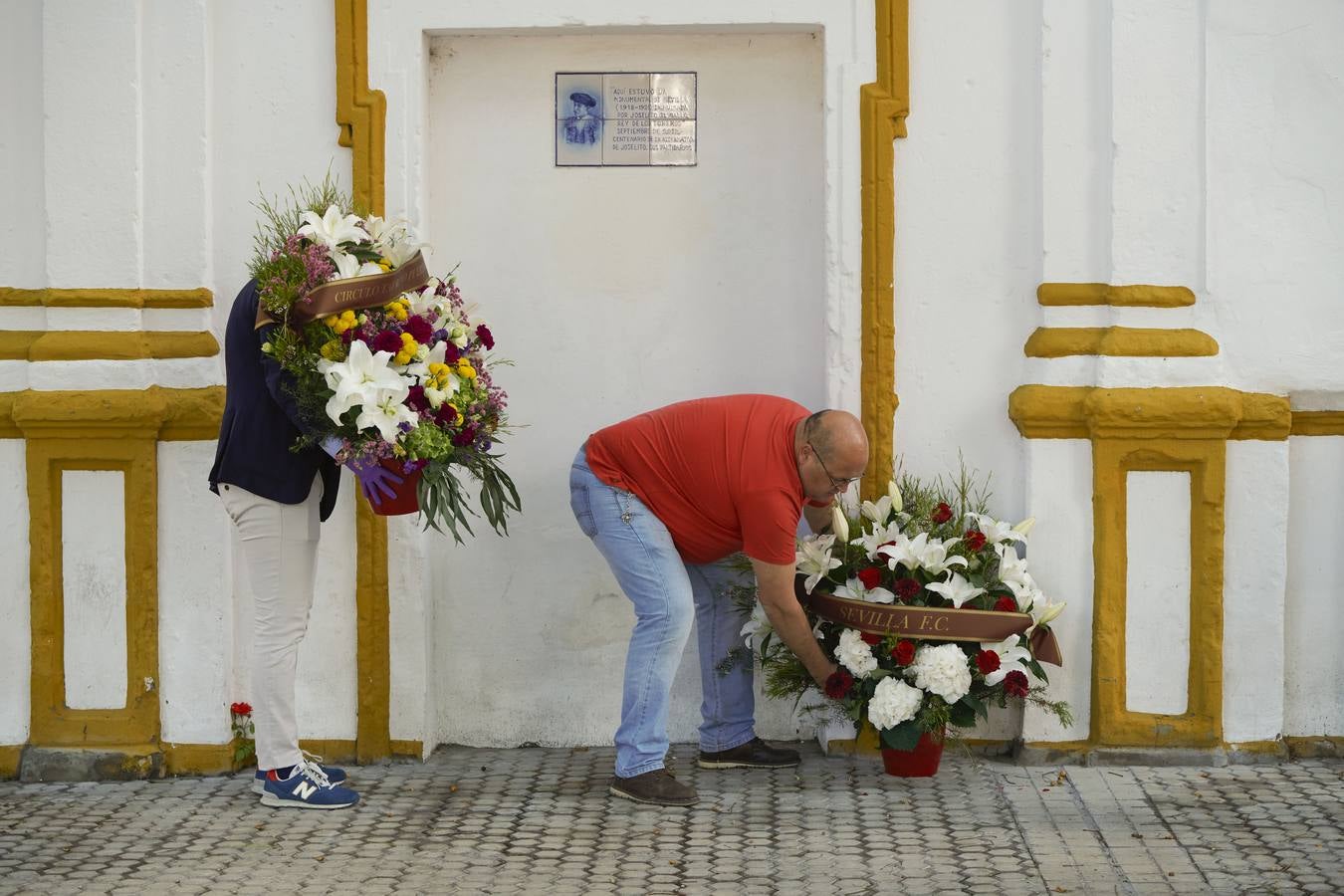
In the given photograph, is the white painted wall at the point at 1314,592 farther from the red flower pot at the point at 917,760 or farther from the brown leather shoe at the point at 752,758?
the brown leather shoe at the point at 752,758

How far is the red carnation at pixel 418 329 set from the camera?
470cm

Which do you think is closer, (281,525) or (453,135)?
(281,525)

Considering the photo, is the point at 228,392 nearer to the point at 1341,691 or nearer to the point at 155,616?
the point at 155,616

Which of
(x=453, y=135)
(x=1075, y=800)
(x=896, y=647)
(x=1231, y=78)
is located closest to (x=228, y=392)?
(x=453, y=135)

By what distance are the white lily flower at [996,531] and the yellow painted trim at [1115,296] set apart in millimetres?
804

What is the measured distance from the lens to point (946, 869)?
4359 mm

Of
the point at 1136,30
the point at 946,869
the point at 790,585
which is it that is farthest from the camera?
the point at 1136,30

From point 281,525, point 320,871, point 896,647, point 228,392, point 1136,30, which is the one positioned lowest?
point 320,871

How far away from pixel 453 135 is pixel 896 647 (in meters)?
2.48

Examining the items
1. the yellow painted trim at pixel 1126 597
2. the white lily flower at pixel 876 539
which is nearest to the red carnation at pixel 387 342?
the white lily flower at pixel 876 539

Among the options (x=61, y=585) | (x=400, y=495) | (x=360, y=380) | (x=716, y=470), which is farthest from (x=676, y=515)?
(x=61, y=585)

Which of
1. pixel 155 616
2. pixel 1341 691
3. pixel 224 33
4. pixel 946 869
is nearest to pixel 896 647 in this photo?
pixel 946 869

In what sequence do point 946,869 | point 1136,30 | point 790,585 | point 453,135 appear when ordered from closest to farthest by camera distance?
point 946,869 → point 790,585 → point 1136,30 → point 453,135

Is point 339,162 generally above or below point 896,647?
above
